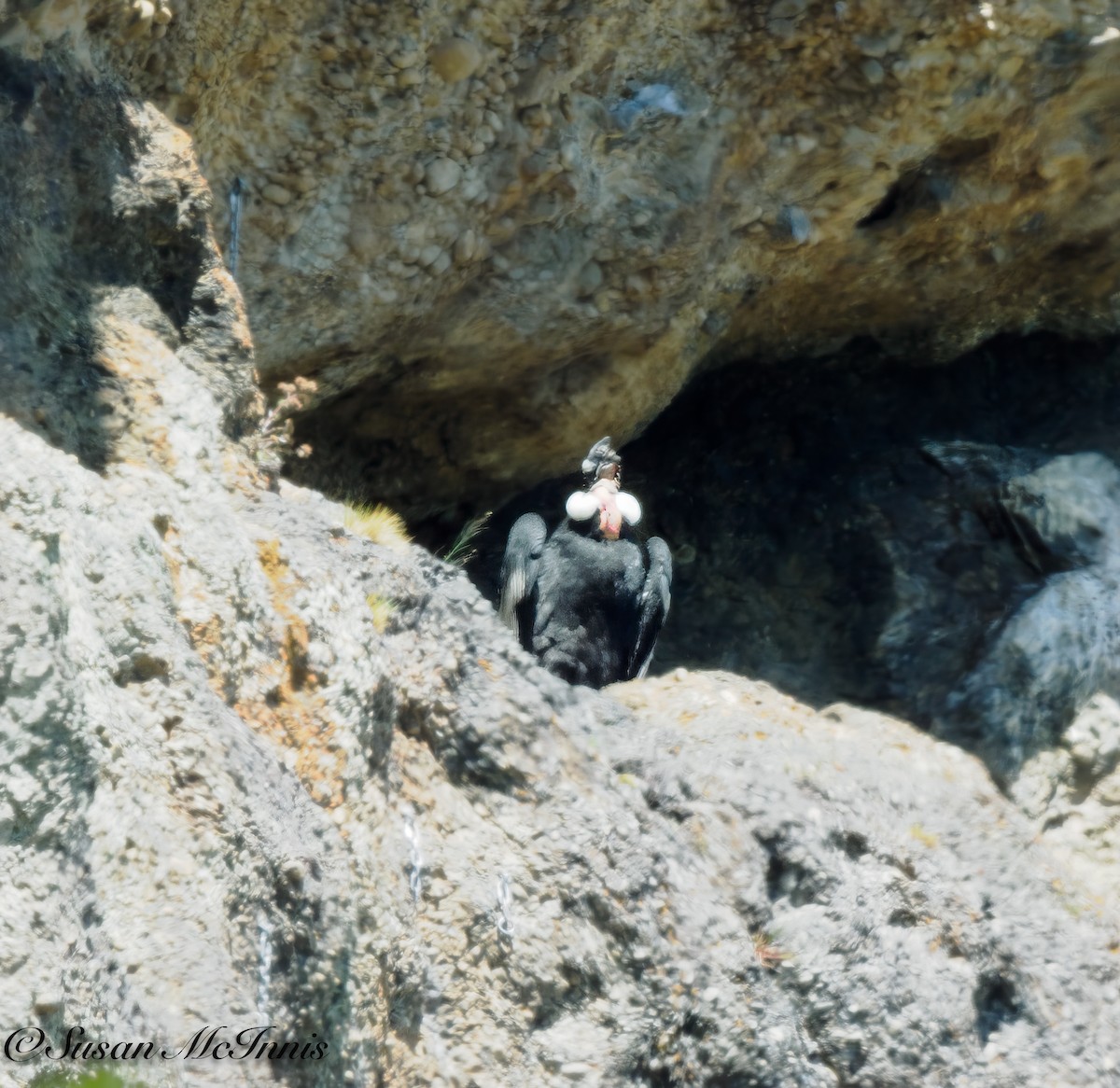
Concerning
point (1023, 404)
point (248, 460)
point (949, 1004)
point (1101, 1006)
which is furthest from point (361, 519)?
point (1023, 404)

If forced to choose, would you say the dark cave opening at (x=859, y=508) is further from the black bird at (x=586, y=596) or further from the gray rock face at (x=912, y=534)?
the black bird at (x=586, y=596)

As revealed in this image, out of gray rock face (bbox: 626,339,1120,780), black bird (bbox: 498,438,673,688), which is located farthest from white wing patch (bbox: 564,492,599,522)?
gray rock face (bbox: 626,339,1120,780)

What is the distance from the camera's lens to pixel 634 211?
638 cm

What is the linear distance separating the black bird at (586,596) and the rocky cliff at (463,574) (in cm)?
36

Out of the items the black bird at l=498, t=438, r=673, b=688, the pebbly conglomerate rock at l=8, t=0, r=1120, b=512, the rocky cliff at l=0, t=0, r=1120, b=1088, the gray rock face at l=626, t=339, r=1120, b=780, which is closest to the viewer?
the rocky cliff at l=0, t=0, r=1120, b=1088

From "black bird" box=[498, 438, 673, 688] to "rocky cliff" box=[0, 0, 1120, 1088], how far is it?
360mm

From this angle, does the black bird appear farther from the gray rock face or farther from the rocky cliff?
the gray rock face

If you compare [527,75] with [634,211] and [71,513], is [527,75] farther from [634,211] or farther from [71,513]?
[71,513]

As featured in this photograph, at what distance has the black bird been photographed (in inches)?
229

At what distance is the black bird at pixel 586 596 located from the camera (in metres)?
5.81

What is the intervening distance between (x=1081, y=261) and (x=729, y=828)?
12.9 ft

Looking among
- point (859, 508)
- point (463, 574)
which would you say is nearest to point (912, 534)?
point (859, 508)

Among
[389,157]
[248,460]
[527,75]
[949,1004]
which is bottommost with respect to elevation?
[949,1004]

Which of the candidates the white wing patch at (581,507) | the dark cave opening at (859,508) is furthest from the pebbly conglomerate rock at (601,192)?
the white wing patch at (581,507)
